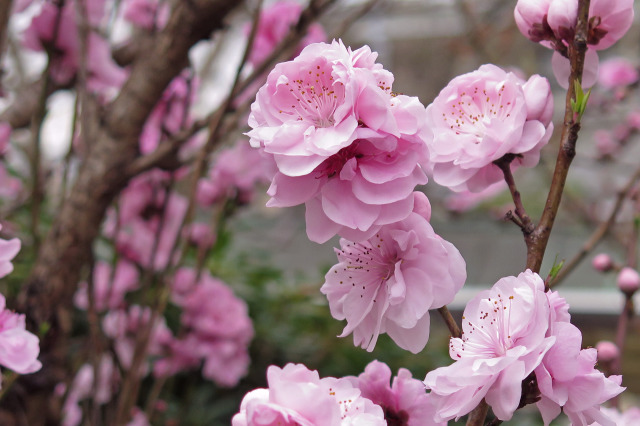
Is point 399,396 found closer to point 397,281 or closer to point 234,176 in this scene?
point 397,281

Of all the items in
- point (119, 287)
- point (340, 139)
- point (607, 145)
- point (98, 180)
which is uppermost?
point (340, 139)

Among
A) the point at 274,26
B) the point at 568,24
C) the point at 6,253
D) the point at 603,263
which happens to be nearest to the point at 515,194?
the point at 568,24

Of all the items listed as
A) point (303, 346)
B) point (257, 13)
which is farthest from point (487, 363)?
point (303, 346)

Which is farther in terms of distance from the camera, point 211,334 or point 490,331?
point 211,334

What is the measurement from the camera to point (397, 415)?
19.7 inches

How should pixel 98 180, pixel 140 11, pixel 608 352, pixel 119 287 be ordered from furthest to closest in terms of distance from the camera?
pixel 119 287 → pixel 140 11 → pixel 98 180 → pixel 608 352

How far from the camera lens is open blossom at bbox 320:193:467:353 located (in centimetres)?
45

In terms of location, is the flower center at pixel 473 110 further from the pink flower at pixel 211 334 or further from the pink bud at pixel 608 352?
the pink flower at pixel 211 334

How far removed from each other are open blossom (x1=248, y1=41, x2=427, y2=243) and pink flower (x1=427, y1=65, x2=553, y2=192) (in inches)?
3.5

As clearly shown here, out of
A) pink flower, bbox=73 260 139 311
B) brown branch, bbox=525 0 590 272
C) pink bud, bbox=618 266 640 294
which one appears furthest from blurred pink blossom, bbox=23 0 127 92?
pink bud, bbox=618 266 640 294

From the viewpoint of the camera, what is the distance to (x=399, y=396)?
1.63 ft

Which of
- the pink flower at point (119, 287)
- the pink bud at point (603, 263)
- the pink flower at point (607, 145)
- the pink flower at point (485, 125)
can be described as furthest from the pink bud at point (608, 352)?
the pink flower at point (607, 145)

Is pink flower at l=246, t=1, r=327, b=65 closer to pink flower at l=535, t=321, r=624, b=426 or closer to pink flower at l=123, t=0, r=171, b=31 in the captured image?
pink flower at l=123, t=0, r=171, b=31

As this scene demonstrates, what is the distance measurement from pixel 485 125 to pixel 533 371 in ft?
0.68
